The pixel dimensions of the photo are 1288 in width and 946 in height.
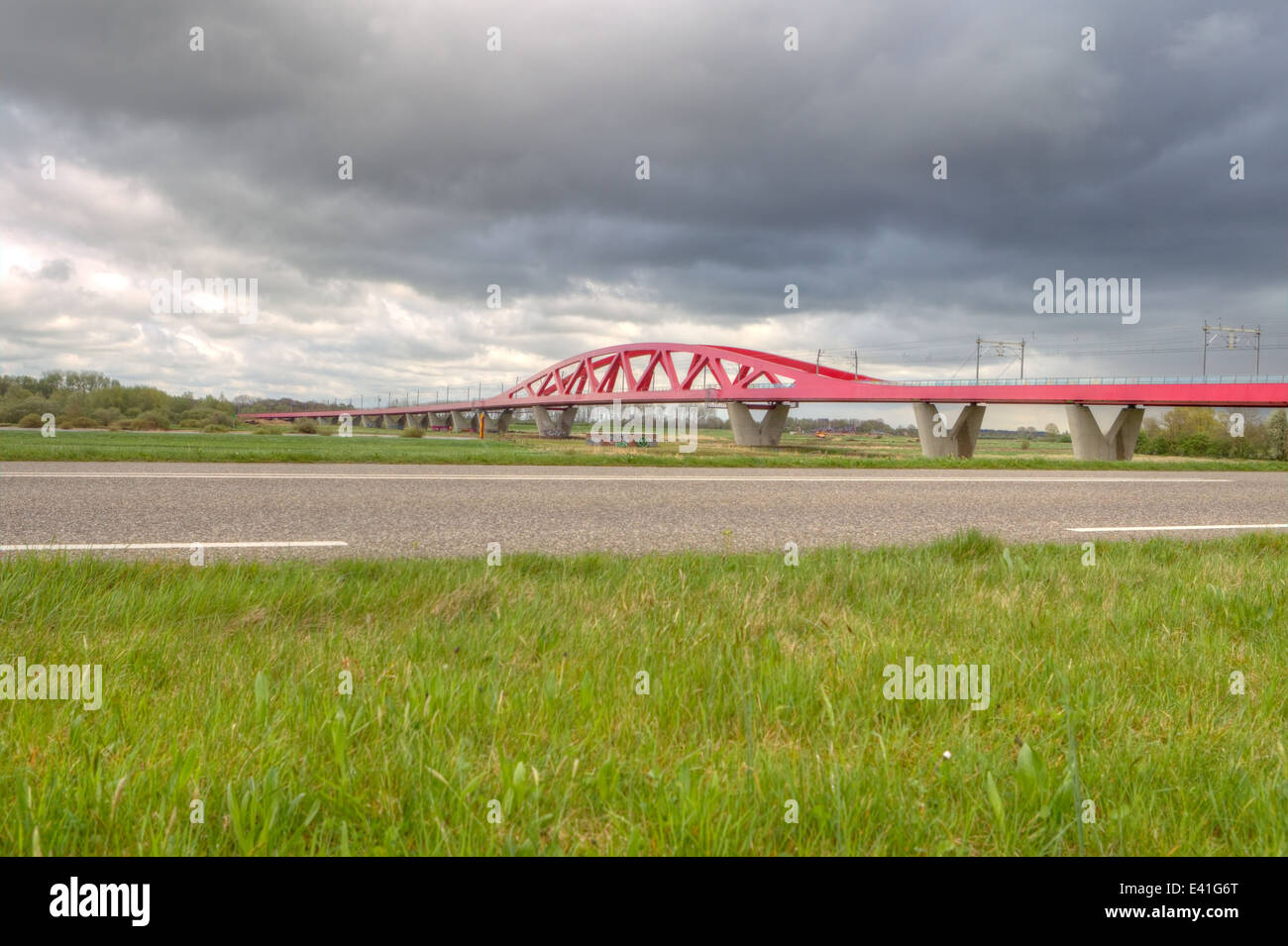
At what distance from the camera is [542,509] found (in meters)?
7.64

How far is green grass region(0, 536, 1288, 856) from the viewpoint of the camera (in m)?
1.56

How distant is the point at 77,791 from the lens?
5.21ft

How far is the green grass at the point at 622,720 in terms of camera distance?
1.56m

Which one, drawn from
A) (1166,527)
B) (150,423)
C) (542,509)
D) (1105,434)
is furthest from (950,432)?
(150,423)

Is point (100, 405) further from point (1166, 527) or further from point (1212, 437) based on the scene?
point (1212, 437)

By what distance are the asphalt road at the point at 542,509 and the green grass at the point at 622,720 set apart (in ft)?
6.25

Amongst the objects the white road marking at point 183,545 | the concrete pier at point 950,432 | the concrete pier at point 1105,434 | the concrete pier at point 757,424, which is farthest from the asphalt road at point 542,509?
the concrete pier at point 757,424

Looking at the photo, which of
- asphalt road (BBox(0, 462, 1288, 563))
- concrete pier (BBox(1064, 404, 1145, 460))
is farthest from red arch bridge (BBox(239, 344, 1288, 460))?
asphalt road (BBox(0, 462, 1288, 563))

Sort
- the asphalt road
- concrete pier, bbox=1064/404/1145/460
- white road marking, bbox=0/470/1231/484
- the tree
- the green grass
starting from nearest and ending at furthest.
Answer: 1. the green grass
2. the asphalt road
3. white road marking, bbox=0/470/1231/484
4. concrete pier, bbox=1064/404/1145/460
5. the tree

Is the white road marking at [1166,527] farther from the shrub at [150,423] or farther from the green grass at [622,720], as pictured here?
the shrub at [150,423]

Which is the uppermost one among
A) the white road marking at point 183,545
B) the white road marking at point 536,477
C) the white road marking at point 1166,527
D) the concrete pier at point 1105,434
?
the concrete pier at point 1105,434

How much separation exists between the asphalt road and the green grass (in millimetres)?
1906

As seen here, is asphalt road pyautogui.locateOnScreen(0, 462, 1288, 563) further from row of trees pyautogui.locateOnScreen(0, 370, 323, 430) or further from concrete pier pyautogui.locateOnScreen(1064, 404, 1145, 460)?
row of trees pyautogui.locateOnScreen(0, 370, 323, 430)

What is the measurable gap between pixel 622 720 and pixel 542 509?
18.5 ft
